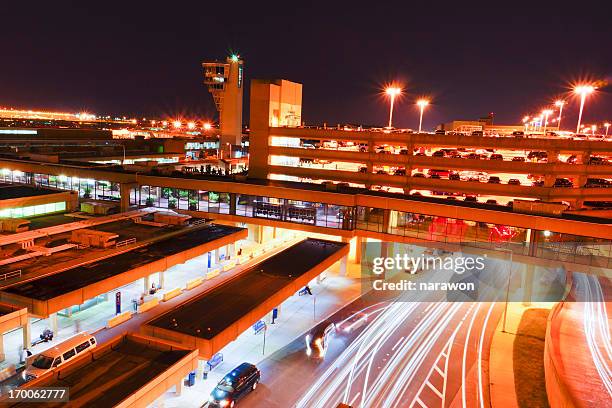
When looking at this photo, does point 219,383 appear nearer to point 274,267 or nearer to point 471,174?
point 274,267

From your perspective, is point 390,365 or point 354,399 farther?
point 390,365

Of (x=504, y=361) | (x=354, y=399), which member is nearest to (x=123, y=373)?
(x=354, y=399)

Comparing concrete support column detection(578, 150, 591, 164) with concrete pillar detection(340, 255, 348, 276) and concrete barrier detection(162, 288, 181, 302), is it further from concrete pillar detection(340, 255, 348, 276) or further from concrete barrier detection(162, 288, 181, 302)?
concrete barrier detection(162, 288, 181, 302)

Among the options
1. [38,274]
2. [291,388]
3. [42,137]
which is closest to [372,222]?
[291,388]

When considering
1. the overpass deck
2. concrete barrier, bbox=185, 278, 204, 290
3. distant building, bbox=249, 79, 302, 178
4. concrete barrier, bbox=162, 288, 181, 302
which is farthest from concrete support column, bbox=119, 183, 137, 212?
the overpass deck

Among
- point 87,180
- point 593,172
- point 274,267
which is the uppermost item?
point 593,172

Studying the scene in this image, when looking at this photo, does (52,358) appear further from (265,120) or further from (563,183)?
(563,183)

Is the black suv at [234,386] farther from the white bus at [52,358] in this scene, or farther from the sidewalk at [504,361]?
the sidewalk at [504,361]
